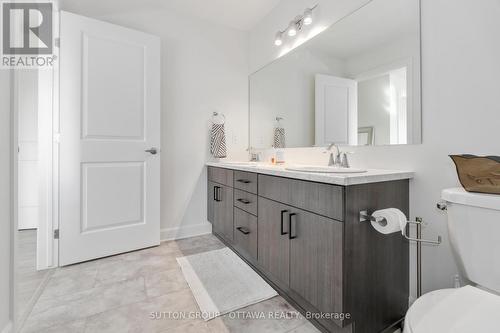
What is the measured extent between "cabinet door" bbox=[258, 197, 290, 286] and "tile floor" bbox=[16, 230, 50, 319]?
4.40 feet

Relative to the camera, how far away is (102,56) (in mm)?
1960

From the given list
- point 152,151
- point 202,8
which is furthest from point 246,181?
point 202,8

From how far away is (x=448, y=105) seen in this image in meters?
1.15

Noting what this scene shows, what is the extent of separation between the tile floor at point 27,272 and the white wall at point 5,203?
0.27 metres

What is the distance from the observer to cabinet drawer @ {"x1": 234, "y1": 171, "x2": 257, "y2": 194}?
1.67 metres

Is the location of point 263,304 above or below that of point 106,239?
below

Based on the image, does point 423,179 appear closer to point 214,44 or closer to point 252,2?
point 252,2

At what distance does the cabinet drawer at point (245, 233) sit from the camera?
1685 millimetres

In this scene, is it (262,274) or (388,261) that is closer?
(388,261)

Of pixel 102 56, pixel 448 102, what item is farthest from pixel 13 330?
pixel 448 102

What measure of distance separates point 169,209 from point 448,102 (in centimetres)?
237

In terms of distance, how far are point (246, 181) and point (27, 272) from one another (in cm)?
156

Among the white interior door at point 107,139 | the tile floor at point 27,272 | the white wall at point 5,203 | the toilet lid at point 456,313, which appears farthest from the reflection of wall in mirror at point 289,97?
the tile floor at point 27,272

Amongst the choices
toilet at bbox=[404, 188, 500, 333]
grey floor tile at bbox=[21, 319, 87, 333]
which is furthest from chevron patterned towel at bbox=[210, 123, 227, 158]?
toilet at bbox=[404, 188, 500, 333]
